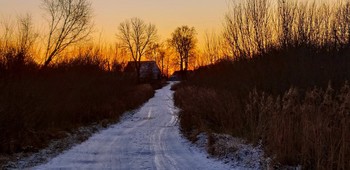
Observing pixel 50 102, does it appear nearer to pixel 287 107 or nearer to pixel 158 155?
pixel 158 155

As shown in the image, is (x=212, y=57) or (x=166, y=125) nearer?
(x=166, y=125)

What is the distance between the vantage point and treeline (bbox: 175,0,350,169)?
8281 millimetres

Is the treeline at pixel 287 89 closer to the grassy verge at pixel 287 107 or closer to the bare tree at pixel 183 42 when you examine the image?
the grassy verge at pixel 287 107

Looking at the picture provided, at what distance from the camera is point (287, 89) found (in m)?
13.5

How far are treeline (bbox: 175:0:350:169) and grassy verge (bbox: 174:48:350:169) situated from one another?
0.02m

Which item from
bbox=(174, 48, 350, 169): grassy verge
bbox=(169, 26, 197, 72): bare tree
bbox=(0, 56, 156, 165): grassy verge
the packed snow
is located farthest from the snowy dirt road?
bbox=(169, 26, 197, 72): bare tree

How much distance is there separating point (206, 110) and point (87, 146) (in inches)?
198

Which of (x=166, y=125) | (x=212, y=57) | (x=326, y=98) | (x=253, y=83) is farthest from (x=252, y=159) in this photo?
(x=212, y=57)

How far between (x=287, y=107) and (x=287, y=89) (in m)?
4.18

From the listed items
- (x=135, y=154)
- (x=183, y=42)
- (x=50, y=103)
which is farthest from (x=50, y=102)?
(x=183, y=42)

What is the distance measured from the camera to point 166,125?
2211 centimetres

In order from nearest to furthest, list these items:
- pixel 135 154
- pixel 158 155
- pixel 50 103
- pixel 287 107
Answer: pixel 287 107
pixel 158 155
pixel 135 154
pixel 50 103

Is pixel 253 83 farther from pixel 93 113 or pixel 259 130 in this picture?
pixel 93 113

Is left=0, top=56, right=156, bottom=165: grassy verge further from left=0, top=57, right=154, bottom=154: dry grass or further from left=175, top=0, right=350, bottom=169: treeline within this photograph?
left=175, top=0, right=350, bottom=169: treeline
